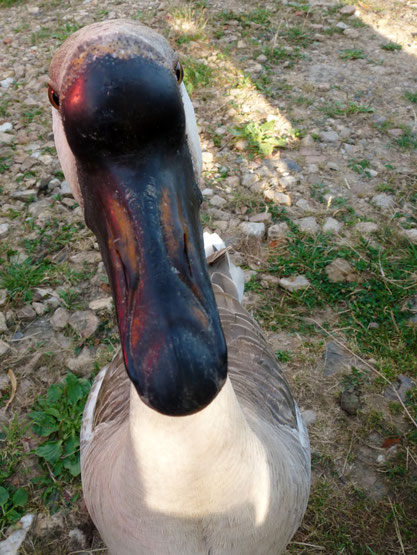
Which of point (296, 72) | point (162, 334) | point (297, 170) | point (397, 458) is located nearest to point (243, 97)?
point (296, 72)

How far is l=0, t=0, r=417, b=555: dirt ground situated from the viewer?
2.31 m

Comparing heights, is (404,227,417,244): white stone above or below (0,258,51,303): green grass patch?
above

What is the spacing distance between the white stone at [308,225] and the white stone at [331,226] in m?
0.06

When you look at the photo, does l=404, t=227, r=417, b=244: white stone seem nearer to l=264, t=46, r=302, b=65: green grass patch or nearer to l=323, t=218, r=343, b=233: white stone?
l=323, t=218, r=343, b=233: white stone

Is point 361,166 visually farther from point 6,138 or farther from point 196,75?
point 6,138

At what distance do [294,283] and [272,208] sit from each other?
27.9 inches

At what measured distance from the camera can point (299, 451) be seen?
1.85m

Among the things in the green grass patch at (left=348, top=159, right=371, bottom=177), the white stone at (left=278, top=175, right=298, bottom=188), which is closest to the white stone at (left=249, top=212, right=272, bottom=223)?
the white stone at (left=278, top=175, right=298, bottom=188)

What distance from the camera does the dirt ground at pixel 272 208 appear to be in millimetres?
2311

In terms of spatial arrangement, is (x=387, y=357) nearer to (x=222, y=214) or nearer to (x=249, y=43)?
(x=222, y=214)

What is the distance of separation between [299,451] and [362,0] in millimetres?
5410

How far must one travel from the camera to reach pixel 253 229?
11.0 ft

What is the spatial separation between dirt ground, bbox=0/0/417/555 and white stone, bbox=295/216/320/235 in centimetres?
1

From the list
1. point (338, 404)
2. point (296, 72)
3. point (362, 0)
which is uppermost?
point (362, 0)
